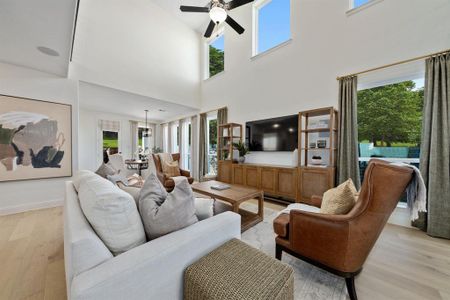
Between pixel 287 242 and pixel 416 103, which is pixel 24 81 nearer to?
pixel 287 242

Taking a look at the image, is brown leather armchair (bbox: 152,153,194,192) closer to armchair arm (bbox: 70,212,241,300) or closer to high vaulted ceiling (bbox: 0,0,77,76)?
high vaulted ceiling (bbox: 0,0,77,76)

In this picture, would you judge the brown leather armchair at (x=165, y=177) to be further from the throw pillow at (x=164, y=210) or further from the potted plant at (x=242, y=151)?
the throw pillow at (x=164, y=210)

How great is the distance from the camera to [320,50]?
10.9 ft

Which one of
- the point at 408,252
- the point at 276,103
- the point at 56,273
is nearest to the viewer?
the point at 56,273

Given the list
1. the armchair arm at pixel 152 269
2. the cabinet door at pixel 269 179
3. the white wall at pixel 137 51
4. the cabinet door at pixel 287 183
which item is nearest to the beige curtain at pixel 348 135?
the cabinet door at pixel 287 183

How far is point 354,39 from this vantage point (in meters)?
2.93

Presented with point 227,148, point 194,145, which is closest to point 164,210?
point 227,148

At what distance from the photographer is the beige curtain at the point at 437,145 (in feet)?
6.90

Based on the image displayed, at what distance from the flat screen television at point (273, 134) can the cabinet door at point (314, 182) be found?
683 millimetres

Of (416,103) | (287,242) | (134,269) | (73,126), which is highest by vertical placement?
(416,103)

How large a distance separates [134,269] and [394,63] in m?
3.76

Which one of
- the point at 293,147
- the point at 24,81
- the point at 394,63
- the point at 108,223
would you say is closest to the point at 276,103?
the point at 293,147

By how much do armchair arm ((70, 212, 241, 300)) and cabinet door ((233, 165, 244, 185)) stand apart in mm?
2998

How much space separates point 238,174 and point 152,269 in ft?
11.2
